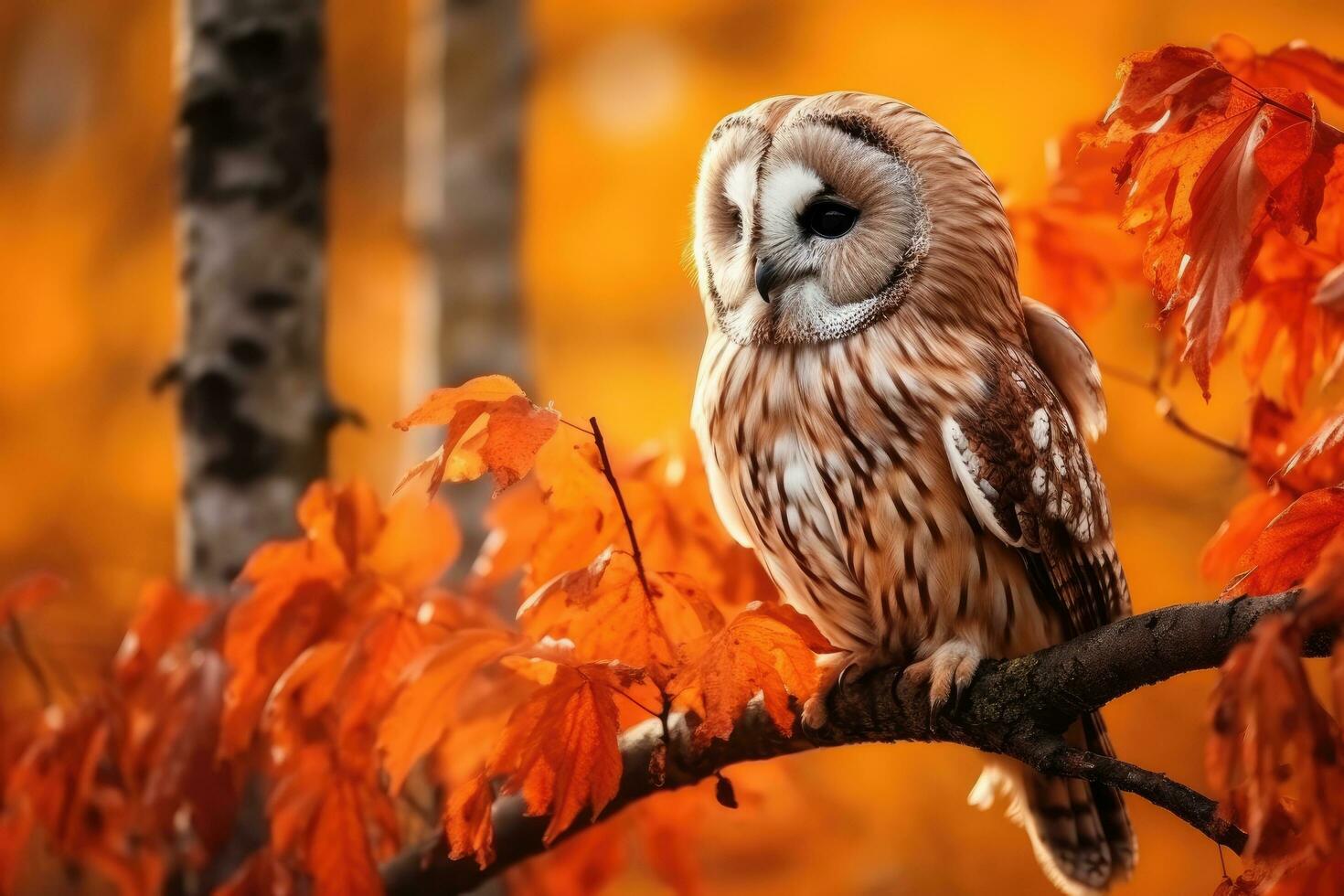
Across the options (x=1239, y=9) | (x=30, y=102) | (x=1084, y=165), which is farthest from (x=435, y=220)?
(x=30, y=102)

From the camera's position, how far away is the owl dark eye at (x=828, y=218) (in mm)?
1277

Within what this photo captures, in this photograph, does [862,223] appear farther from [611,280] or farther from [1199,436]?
[611,280]

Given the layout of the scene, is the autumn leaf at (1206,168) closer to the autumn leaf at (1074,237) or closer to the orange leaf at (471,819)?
the autumn leaf at (1074,237)

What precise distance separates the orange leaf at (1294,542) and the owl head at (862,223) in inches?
18.6

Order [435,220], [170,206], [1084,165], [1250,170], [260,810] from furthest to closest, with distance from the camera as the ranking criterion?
[170,206] → [435,220] → [260,810] → [1084,165] → [1250,170]

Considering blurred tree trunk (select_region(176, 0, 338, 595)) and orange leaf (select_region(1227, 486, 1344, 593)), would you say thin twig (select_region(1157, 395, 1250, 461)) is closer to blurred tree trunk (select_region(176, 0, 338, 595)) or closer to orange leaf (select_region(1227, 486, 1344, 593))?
orange leaf (select_region(1227, 486, 1344, 593))

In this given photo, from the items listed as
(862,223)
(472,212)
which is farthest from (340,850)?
(472,212)

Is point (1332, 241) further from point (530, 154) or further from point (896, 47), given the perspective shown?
point (530, 154)

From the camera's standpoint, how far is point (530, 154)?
4.10 m

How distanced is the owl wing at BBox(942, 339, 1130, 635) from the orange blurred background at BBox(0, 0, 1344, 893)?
1.72 ft

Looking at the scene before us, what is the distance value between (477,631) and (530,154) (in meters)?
3.19

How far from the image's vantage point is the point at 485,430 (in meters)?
0.95

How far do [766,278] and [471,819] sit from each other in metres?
0.60

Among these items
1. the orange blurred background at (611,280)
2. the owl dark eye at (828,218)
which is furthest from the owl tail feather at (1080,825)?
the owl dark eye at (828,218)
